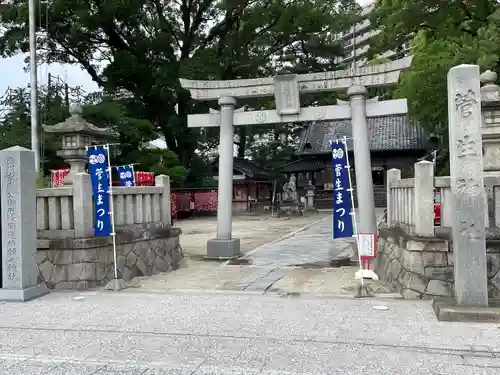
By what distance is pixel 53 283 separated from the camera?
7859mm

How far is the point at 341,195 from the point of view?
877 centimetres

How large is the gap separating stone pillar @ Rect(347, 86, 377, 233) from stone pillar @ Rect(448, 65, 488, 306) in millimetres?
4394

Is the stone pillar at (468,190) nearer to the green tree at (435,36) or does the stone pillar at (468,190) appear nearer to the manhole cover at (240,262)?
the manhole cover at (240,262)

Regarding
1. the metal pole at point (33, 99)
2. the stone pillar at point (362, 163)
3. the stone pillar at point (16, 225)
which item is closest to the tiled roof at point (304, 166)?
the metal pole at point (33, 99)

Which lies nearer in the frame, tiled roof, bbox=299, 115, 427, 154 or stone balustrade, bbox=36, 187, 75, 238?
stone balustrade, bbox=36, 187, 75, 238

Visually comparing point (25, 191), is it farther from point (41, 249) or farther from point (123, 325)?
point (123, 325)

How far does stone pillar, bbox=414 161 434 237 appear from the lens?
22.0 ft

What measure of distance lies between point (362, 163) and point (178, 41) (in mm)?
20780

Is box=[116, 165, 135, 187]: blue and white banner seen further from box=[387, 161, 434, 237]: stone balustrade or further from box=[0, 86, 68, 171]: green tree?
box=[387, 161, 434, 237]: stone balustrade

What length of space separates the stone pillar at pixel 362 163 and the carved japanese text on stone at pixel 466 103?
15.0ft

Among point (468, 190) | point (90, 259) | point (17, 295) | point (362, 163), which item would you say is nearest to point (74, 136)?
point (90, 259)

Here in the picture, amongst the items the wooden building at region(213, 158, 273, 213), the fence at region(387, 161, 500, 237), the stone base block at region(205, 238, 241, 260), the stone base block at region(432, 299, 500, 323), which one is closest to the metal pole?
the stone base block at region(205, 238, 241, 260)

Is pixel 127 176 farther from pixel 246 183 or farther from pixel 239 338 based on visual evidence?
pixel 246 183

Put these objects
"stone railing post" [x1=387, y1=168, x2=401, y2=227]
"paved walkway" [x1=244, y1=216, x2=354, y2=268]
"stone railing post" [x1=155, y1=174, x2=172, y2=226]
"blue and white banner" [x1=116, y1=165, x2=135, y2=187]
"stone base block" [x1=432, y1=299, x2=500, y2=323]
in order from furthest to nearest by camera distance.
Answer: "blue and white banner" [x1=116, y1=165, x2=135, y2=187] → "paved walkway" [x1=244, y1=216, x2=354, y2=268] → "stone railing post" [x1=155, y1=174, x2=172, y2=226] → "stone railing post" [x1=387, y1=168, x2=401, y2=227] → "stone base block" [x1=432, y1=299, x2=500, y2=323]
